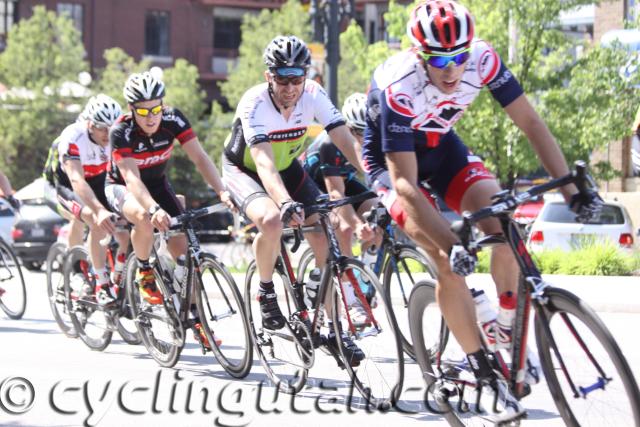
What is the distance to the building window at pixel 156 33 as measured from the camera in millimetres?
58438

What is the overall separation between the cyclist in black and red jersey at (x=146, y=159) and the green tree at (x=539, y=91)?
570 inches

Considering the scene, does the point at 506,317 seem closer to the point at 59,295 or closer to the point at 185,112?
the point at 59,295

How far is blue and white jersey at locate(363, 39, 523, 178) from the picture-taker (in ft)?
19.3

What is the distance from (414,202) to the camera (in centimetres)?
574

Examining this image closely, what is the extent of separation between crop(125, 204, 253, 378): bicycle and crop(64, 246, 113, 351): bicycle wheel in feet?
3.88

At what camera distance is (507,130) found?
77.9ft

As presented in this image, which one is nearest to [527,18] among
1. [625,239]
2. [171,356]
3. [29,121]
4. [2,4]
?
[625,239]

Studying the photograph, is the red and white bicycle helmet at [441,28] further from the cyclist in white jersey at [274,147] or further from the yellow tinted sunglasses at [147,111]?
the yellow tinted sunglasses at [147,111]

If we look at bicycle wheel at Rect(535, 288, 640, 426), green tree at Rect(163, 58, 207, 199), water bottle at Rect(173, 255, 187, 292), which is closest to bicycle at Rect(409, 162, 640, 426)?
bicycle wheel at Rect(535, 288, 640, 426)

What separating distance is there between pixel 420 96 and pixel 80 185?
15.8 ft

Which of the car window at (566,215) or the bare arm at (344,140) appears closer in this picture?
the bare arm at (344,140)

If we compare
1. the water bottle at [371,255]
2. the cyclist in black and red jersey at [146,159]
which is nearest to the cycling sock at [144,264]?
the cyclist in black and red jersey at [146,159]

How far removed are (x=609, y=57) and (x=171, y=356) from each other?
1485 cm

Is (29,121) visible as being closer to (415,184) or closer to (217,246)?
(217,246)
